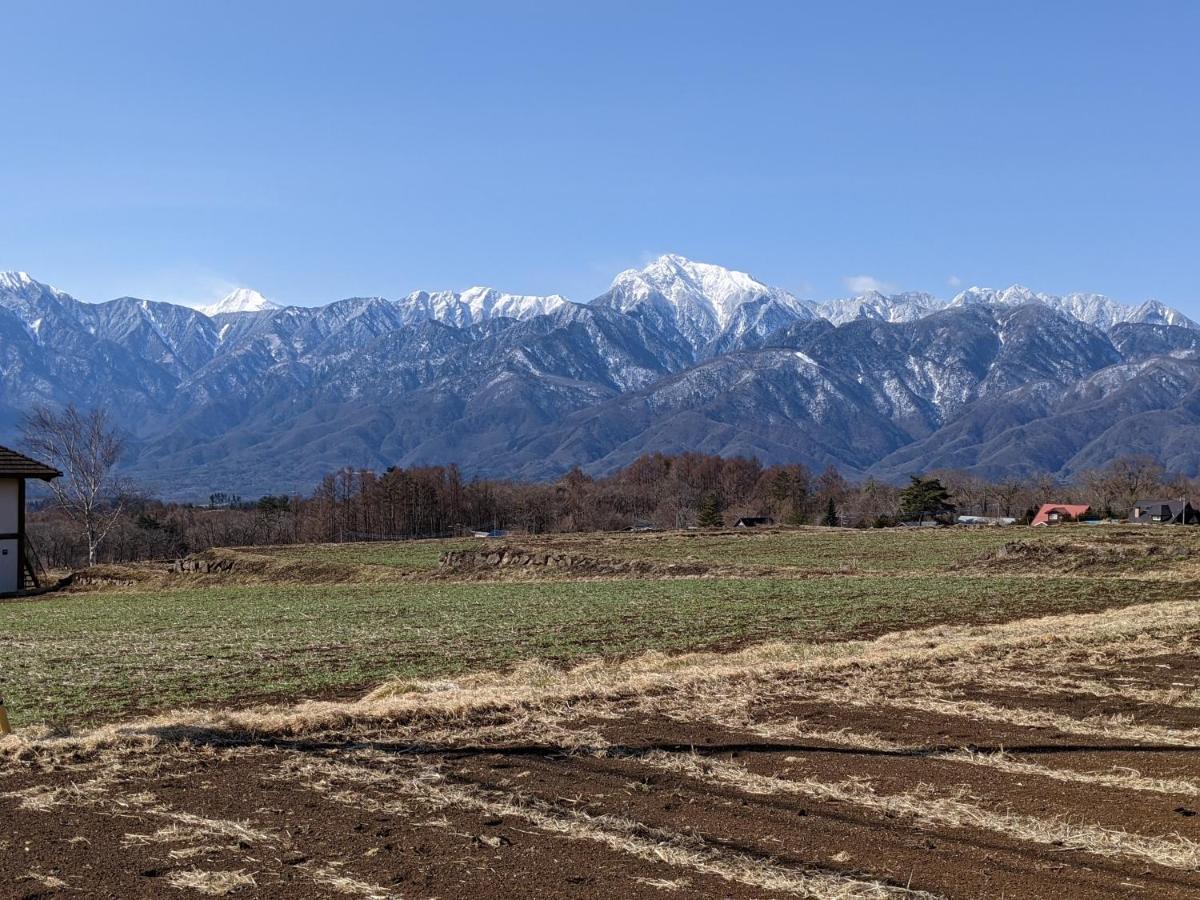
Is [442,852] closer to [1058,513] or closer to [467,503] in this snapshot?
[467,503]

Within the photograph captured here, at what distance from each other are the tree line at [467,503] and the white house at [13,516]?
15.0 m

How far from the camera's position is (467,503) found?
118000 mm

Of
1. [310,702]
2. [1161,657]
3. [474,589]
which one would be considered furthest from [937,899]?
[474,589]

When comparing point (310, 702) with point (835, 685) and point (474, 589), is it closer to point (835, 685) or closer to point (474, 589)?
point (835, 685)

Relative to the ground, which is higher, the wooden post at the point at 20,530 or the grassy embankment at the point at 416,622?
the wooden post at the point at 20,530

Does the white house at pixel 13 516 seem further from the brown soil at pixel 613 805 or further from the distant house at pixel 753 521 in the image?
the distant house at pixel 753 521

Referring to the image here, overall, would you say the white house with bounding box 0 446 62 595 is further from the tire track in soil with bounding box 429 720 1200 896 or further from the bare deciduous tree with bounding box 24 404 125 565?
the tire track in soil with bounding box 429 720 1200 896

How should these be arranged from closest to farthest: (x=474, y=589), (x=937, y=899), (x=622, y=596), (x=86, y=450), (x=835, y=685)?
(x=937, y=899), (x=835, y=685), (x=622, y=596), (x=474, y=589), (x=86, y=450)

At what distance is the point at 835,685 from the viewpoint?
15438 millimetres

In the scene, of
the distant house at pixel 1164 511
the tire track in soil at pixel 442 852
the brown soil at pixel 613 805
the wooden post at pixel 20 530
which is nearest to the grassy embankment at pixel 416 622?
the wooden post at pixel 20 530

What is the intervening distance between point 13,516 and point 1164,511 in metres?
110

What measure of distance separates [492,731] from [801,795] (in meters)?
4.19

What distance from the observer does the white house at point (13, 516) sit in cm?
4272

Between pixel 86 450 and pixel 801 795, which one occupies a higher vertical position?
pixel 86 450
